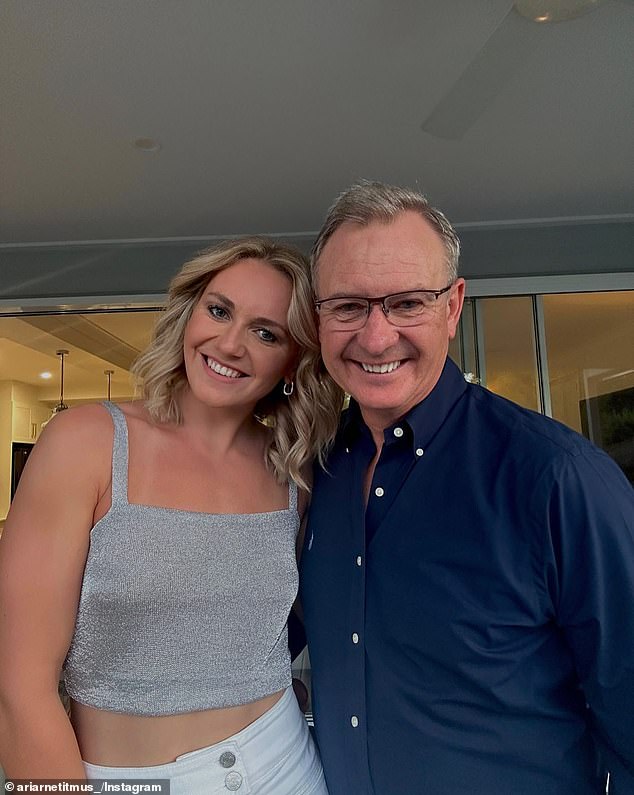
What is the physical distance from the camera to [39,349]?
5.57 meters

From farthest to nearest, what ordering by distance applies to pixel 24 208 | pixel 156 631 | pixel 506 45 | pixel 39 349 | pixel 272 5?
pixel 39 349, pixel 24 208, pixel 506 45, pixel 272 5, pixel 156 631

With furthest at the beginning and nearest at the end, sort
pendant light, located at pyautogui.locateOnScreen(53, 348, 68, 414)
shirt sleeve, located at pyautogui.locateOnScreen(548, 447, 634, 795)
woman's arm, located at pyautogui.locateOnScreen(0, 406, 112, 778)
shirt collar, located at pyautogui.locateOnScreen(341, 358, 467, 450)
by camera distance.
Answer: pendant light, located at pyautogui.locateOnScreen(53, 348, 68, 414) → shirt collar, located at pyautogui.locateOnScreen(341, 358, 467, 450) → woman's arm, located at pyautogui.locateOnScreen(0, 406, 112, 778) → shirt sleeve, located at pyautogui.locateOnScreen(548, 447, 634, 795)

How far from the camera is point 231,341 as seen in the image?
1.28 m

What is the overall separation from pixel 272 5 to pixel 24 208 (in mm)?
2002

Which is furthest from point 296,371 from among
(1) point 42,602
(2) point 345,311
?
(1) point 42,602

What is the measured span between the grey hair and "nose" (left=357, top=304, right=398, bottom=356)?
15 cm

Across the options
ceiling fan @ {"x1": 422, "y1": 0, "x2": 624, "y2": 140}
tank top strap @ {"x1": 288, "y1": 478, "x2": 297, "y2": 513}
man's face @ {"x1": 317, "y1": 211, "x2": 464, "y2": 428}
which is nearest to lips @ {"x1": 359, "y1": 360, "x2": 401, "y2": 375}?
man's face @ {"x1": 317, "y1": 211, "x2": 464, "y2": 428}

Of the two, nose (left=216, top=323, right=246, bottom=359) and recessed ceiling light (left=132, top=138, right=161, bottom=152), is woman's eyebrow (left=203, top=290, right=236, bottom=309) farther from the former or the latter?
recessed ceiling light (left=132, top=138, right=161, bottom=152)

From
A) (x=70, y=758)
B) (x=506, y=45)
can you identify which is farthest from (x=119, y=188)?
(x=70, y=758)

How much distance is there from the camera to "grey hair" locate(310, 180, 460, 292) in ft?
3.69

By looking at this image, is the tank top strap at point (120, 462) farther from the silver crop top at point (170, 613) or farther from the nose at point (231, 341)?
the nose at point (231, 341)

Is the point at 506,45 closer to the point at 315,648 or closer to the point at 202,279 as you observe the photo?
the point at 202,279

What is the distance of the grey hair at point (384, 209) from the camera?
44.3 inches

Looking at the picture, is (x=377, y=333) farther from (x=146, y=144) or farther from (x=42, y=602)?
(x=146, y=144)
